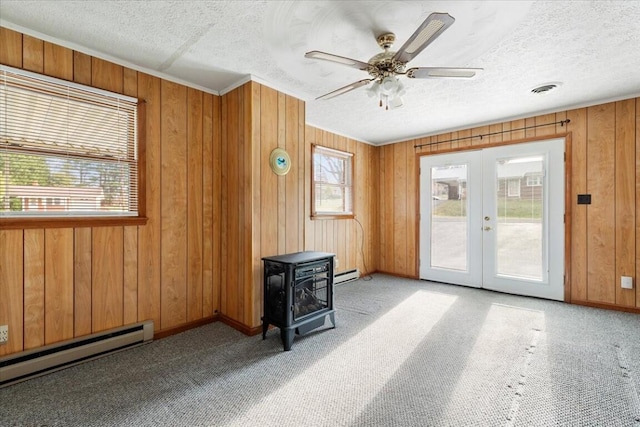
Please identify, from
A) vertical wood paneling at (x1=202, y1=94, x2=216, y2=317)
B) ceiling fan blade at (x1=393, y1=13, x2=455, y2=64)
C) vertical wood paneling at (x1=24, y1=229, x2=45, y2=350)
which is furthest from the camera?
vertical wood paneling at (x1=202, y1=94, x2=216, y2=317)

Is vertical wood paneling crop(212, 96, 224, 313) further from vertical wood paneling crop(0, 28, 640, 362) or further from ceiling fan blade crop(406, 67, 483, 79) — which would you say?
ceiling fan blade crop(406, 67, 483, 79)

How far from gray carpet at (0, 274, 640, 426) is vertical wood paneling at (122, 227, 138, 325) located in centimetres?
30

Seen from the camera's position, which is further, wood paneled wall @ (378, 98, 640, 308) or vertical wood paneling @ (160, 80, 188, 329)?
wood paneled wall @ (378, 98, 640, 308)

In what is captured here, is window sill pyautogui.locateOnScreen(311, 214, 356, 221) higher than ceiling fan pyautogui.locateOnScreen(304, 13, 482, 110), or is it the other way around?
ceiling fan pyautogui.locateOnScreen(304, 13, 482, 110)

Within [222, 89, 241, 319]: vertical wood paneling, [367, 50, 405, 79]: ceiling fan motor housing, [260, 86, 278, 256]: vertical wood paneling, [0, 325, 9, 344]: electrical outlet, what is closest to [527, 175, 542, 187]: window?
[367, 50, 405, 79]: ceiling fan motor housing

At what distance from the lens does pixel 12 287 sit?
6.65 feet

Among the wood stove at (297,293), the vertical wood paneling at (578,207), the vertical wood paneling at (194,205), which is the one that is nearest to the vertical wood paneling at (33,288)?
the vertical wood paneling at (194,205)

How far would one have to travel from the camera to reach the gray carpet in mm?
1684

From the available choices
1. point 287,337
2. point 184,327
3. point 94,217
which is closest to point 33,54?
point 94,217

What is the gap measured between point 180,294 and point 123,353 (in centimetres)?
63

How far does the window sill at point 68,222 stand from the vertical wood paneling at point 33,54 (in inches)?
42.5

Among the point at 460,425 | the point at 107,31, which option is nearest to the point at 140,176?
the point at 107,31

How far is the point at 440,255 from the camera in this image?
15.5 feet

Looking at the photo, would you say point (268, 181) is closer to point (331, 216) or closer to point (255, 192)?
point (255, 192)
